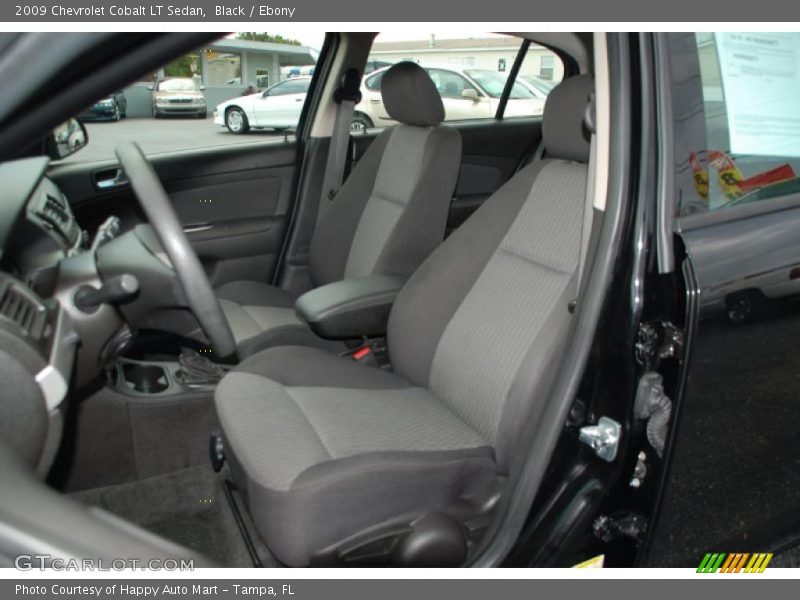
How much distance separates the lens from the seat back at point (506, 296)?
1569 mm

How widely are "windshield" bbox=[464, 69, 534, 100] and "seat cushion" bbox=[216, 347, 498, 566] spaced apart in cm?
191

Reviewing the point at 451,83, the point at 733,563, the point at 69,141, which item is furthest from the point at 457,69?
the point at 733,563

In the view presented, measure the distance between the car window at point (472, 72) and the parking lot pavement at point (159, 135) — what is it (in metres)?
0.59

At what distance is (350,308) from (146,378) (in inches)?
27.2

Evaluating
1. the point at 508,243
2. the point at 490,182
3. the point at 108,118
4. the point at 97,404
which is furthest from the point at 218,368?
the point at 490,182

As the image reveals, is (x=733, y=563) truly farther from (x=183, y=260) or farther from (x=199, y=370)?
(x=199, y=370)

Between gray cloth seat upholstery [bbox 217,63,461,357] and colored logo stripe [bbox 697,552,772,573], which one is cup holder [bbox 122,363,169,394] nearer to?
gray cloth seat upholstery [bbox 217,63,461,357]

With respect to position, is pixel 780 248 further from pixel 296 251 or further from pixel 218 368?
pixel 296 251

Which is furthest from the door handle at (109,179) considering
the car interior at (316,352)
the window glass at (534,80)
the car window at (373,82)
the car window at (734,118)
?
the car window at (734,118)

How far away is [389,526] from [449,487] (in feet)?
0.52

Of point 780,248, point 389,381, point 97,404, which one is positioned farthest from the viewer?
point 97,404

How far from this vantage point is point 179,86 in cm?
237

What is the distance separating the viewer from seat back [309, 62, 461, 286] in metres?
2.45

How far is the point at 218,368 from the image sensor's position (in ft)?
7.69
